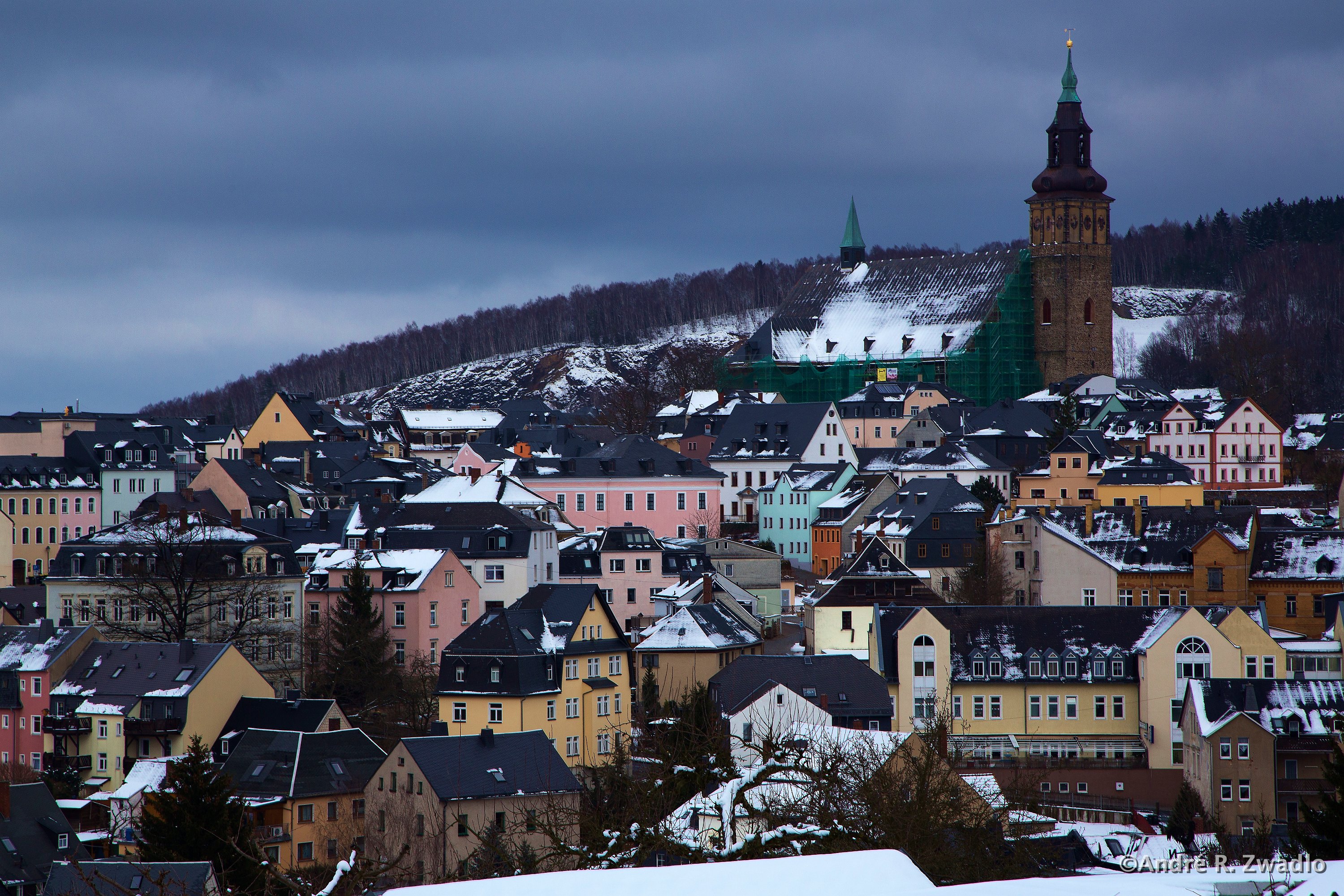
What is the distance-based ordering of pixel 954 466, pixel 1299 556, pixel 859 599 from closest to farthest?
pixel 859 599
pixel 1299 556
pixel 954 466

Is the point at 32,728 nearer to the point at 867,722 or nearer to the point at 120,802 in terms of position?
the point at 120,802

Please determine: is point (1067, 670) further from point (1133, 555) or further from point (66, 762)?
point (66, 762)

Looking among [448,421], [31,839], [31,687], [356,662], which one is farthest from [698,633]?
[448,421]

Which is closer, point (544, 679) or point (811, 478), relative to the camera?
point (544, 679)

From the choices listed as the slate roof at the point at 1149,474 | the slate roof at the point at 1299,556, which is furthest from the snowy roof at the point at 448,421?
the slate roof at the point at 1299,556

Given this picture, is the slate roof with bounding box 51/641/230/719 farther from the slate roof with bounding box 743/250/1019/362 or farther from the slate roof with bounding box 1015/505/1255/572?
the slate roof with bounding box 743/250/1019/362

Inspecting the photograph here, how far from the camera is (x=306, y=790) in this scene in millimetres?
44344

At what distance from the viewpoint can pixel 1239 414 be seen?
96500 mm

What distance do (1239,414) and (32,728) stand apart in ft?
220

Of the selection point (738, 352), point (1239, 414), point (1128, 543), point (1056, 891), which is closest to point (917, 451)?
point (1239, 414)

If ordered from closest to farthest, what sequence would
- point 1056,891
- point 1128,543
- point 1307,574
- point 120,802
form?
point 1056,891
point 120,802
point 1307,574
point 1128,543

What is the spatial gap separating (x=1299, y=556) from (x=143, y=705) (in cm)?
4025

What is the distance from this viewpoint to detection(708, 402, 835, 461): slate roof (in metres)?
99.8

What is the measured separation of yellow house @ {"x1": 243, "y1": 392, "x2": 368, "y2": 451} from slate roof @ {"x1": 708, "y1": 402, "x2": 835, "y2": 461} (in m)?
26.6
